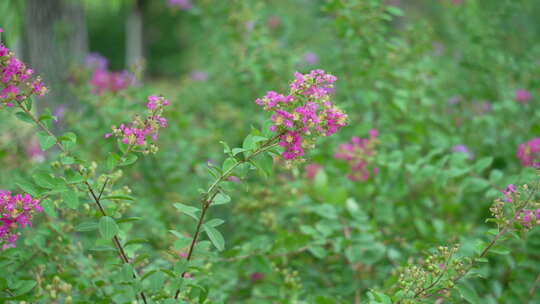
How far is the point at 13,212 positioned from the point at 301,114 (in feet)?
2.60

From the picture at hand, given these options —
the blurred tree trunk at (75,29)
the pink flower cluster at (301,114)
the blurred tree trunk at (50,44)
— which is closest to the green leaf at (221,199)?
the pink flower cluster at (301,114)

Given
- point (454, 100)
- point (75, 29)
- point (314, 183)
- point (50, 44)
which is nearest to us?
point (314, 183)

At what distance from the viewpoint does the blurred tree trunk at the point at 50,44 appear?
141 inches

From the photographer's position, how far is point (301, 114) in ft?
3.96

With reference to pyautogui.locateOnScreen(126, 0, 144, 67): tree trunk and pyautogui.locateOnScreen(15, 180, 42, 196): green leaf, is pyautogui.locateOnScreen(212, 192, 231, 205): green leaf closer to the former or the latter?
pyautogui.locateOnScreen(15, 180, 42, 196): green leaf

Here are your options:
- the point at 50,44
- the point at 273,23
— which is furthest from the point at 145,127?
the point at 273,23

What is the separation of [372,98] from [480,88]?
977 mm

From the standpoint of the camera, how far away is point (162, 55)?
16219 mm

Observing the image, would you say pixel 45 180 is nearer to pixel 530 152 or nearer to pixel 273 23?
pixel 530 152

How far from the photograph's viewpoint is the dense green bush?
1358mm

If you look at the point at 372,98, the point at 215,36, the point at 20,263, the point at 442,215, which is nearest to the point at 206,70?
the point at 215,36

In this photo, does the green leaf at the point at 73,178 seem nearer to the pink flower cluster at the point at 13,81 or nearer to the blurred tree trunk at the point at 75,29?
the pink flower cluster at the point at 13,81

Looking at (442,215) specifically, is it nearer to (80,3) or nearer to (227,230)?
(227,230)

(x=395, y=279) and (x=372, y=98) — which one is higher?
(x=372, y=98)
